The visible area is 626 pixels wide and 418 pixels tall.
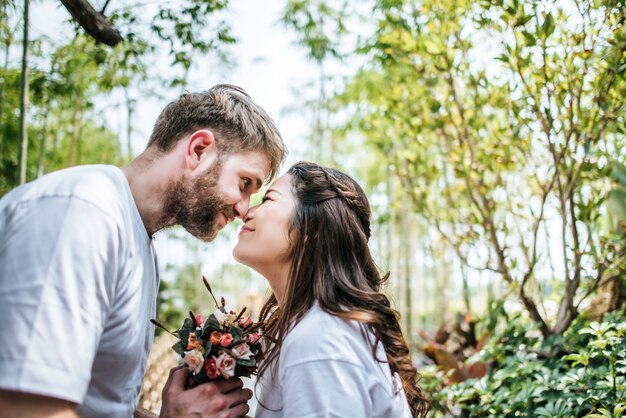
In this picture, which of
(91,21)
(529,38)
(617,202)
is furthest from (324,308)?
(617,202)

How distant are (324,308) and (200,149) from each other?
0.67m

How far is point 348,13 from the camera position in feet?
32.6

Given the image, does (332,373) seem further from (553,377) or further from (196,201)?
(553,377)

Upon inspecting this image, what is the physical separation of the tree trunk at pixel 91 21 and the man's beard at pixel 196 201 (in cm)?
114

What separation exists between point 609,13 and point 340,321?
7.85 feet

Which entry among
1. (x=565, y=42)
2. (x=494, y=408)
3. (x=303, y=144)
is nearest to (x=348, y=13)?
(x=303, y=144)

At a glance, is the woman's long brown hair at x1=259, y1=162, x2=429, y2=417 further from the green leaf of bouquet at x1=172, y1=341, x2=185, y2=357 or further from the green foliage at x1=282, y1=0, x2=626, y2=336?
the green foliage at x1=282, y1=0, x2=626, y2=336

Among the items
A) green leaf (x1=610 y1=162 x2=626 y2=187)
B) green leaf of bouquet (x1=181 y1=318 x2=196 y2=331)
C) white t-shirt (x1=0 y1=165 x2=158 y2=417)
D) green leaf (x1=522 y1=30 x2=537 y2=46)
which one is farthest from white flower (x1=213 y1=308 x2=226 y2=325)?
green leaf (x1=610 y1=162 x2=626 y2=187)

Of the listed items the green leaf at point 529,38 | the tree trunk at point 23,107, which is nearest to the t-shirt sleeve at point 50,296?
the green leaf at point 529,38

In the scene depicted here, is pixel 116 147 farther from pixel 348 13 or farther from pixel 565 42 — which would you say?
pixel 565 42

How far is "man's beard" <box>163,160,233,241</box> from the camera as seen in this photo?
178cm

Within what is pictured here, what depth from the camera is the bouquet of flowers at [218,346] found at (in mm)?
1678

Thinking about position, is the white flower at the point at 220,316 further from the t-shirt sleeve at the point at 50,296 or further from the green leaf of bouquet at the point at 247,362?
the t-shirt sleeve at the point at 50,296

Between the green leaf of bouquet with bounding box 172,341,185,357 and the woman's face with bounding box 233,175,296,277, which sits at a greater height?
the woman's face with bounding box 233,175,296,277
